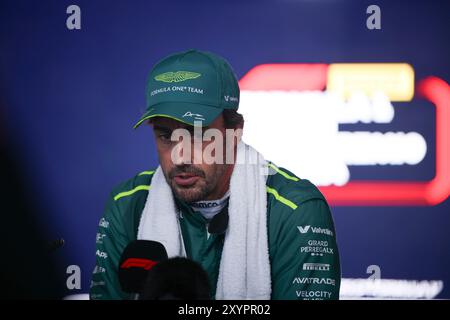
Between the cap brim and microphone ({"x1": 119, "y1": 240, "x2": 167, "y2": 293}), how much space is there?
13.2 inches

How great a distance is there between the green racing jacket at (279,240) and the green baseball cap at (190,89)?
0.77 ft

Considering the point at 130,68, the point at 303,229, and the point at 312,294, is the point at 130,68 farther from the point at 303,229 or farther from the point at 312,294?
the point at 312,294

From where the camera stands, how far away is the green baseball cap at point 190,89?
4.71ft

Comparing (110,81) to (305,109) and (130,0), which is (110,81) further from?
(305,109)

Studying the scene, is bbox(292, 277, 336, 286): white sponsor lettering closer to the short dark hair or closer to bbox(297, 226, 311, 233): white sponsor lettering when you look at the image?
bbox(297, 226, 311, 233): white sponsor lettering

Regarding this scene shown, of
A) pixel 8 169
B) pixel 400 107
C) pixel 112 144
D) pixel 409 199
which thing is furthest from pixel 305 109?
pixel 8 169

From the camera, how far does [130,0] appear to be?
83.8 inches

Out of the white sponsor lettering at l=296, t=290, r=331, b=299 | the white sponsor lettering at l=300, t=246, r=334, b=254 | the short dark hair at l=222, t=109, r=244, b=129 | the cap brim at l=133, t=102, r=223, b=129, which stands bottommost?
the white sponsor lettering at l=296, t=290, r=331, b=299

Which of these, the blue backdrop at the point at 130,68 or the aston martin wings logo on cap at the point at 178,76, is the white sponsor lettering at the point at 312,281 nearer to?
the aston martin wings logo on cap at the point at 178,76

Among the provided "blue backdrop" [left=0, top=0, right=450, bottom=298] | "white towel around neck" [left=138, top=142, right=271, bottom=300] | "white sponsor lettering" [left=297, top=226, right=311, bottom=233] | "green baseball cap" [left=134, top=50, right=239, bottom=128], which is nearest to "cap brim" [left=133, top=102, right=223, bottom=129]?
"green baseball cap" [left=134, top=50, right=239, bottom=128]

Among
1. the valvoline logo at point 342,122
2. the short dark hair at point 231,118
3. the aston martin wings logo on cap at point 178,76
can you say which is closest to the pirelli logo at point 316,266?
the short dark hair at point 231,118

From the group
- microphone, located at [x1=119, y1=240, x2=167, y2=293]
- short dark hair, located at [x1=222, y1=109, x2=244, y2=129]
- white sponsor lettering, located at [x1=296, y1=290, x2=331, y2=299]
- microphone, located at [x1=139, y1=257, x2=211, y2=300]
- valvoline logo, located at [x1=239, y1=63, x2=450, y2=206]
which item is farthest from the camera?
valvoline logo, located at [x1=239, y1=63, x2=450, y2=206]

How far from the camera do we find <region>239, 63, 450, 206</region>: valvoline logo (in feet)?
6.69

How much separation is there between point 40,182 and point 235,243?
850 mm
